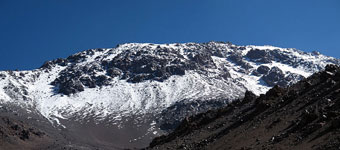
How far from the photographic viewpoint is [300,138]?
29812 mm

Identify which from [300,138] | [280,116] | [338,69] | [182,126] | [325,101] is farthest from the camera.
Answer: [182,126]

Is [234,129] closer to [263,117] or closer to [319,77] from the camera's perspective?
[263,117]

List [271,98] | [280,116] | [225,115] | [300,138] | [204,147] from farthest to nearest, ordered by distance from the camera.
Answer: [225,115], [271,98], [204,147], [280,116], [300,138]

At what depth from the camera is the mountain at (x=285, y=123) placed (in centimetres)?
2944

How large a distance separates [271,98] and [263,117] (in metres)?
9.18

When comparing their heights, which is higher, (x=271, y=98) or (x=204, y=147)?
(x=271, y=98)

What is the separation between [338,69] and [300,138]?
19312 millimetres

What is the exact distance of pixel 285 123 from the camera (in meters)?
35.5

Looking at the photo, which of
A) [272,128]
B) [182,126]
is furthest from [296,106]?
[182,126]

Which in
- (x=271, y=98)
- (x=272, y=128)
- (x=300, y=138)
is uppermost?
(x=271, y=98)

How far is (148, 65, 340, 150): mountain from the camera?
96.6 feet

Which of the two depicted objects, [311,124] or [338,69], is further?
[338,69]

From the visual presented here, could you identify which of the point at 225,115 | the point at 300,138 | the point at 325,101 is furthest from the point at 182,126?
the point at 300,138

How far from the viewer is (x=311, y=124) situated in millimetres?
31281
